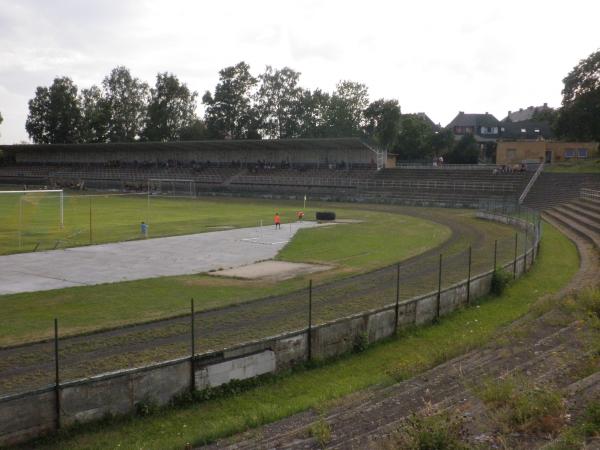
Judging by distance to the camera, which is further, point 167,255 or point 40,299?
point 167,255

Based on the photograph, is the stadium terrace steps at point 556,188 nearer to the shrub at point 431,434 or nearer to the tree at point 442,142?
the tree at point 442,142

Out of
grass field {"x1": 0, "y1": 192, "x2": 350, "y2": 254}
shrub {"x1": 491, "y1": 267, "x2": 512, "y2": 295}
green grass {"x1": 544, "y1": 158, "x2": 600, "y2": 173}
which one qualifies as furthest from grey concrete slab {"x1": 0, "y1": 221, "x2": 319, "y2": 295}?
green grass {"x1": 544, "y1": 158, "x2": 600, "y2": 173}

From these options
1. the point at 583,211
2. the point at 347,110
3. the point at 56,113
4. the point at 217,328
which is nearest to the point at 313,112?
the point at 347,110

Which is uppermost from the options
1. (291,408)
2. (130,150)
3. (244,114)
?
(244,114)

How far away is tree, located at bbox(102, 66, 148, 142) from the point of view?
11938cm

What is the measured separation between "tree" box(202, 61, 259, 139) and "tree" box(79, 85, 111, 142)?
78.1 ft

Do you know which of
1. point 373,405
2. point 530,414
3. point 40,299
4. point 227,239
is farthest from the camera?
point 227,239

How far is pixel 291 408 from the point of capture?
10.8m

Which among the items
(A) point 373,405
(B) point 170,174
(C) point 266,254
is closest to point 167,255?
(C) point 266,254

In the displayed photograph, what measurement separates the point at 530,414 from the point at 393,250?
21357 mm

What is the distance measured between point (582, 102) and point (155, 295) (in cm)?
6066

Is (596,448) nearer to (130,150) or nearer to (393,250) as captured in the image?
(393,250)

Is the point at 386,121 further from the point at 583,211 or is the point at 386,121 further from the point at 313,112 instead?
the point at 583,211

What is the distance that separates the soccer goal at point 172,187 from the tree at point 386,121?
30.2 m
